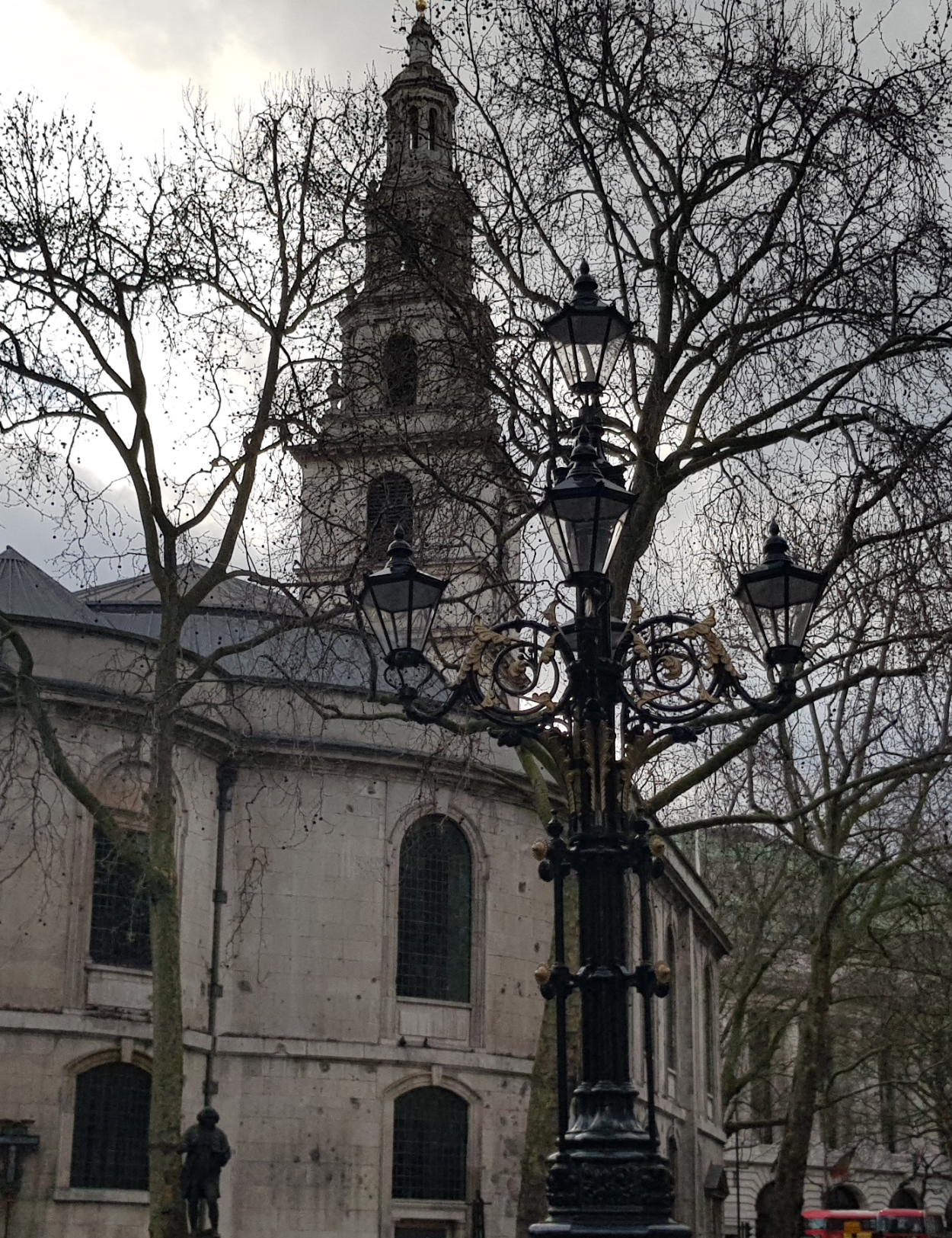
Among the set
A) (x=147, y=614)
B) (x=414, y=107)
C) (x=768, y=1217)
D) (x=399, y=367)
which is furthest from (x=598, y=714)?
(x=147, y=614)

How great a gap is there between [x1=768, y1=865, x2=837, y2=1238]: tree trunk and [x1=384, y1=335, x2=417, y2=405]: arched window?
1187 centimetres

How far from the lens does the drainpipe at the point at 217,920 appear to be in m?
22.8

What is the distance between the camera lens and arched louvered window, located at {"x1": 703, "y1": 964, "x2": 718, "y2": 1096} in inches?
1494

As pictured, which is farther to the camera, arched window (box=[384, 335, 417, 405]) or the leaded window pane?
the leaded window pane

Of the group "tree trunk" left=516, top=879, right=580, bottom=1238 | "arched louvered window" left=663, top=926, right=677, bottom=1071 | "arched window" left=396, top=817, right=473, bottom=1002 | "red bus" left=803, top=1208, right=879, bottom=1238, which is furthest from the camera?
"red bus" left=803, top=1208, right=879, bottom=1238

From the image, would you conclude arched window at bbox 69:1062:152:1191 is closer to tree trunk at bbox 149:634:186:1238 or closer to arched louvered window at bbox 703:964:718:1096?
tree trunk at bbox 149:634:186:1238

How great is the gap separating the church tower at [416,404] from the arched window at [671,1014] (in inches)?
691

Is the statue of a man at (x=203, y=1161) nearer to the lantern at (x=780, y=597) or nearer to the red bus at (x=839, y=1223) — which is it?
the lantern at (x=780, y=597)

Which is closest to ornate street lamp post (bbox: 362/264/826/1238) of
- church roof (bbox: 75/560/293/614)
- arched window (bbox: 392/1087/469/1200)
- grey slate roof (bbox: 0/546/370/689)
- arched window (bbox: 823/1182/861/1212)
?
grey slate roof (bbox: 0/546/370/689)

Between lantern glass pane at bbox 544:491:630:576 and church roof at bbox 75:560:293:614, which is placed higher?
church roof at bbox 75:560:293:614

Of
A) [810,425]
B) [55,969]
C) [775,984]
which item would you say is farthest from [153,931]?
[775,984]

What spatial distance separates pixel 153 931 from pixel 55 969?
5.48 metres

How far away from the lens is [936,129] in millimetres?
16266

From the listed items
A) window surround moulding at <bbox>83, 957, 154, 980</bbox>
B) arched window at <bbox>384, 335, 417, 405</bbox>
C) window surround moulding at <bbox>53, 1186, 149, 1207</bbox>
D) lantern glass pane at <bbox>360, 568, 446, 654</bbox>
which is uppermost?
arched window at <bbox>384, 335, 417, 405</bbox>
